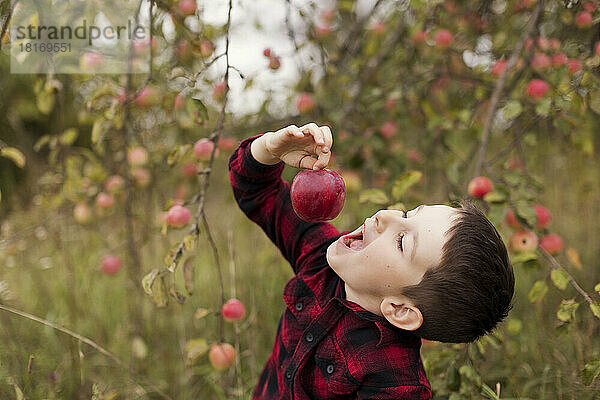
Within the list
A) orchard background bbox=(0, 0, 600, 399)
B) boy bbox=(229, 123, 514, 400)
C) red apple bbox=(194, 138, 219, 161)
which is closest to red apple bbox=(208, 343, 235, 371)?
orchard background bbox=(0, 0, 600, 399)

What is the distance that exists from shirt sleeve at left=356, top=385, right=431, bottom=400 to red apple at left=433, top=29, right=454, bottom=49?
58.4 inches

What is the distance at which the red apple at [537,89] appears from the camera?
174 centimetres

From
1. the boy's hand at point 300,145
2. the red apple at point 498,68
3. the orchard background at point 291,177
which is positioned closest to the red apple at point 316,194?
the boy's hand at point 300,145

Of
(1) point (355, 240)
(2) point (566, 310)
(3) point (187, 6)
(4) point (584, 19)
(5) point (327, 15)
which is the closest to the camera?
(1) point (355, 240)

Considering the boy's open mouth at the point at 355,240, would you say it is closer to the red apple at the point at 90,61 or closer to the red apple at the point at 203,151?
the red apple at the point at 203,151

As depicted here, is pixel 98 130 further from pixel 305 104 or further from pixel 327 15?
pixel 327 15

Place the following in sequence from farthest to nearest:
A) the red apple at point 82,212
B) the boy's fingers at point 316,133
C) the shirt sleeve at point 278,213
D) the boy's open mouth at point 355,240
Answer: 1. the red apple at point 82,212
2. the shirt sleeve at point 278,213
3. the boy's open mouth at point 355,240
4. the boy's fingers at point 316,133

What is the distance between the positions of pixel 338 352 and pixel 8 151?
1169mm

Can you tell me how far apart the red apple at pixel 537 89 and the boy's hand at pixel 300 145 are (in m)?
1.03

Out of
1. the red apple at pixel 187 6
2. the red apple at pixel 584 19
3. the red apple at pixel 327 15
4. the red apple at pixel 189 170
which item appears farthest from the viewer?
the red apple at pixel 327 15

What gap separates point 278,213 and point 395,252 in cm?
34

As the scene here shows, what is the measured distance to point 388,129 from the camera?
2230 mm

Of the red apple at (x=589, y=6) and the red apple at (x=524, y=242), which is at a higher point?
the red apple at (x=589, y=6)

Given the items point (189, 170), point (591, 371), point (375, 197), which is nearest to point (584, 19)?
point (375, 197)
